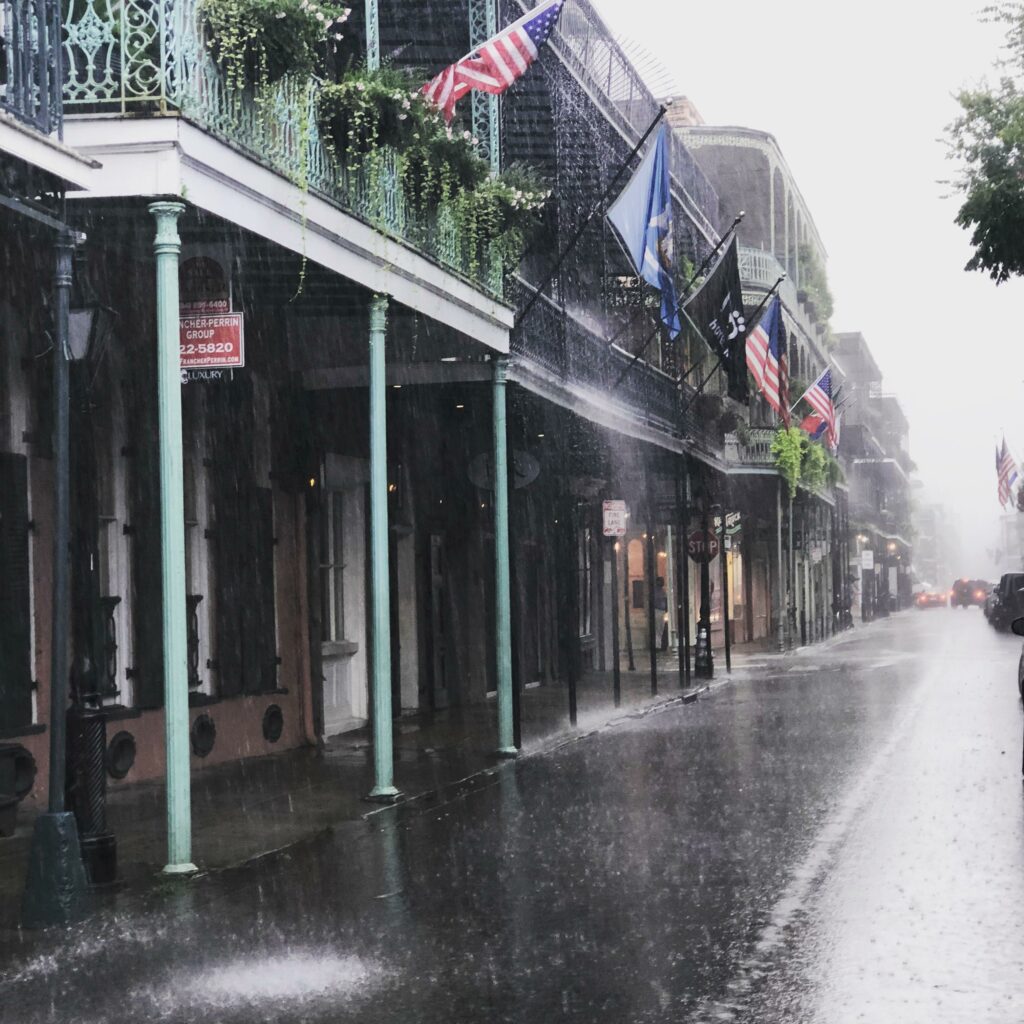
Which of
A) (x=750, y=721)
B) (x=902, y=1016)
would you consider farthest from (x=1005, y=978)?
(x=750, y=721)

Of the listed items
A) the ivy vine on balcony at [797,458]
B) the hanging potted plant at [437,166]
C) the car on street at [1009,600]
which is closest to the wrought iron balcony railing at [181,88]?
the hanging potted plant at [437,166]

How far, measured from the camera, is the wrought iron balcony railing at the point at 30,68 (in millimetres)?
8242

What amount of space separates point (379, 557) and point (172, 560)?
11.6 feet

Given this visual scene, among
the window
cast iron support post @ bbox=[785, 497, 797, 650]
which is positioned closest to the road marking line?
the window

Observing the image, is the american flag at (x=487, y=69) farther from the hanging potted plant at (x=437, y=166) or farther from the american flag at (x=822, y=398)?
the american flag at (x=822, y=398)

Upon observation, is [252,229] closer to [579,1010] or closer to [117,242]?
[117,242]

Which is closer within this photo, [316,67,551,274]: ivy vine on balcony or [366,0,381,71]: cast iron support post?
[316,67,551,274]: ivy vine on balcony

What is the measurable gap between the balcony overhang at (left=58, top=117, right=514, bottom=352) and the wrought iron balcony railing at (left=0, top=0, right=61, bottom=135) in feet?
1.49

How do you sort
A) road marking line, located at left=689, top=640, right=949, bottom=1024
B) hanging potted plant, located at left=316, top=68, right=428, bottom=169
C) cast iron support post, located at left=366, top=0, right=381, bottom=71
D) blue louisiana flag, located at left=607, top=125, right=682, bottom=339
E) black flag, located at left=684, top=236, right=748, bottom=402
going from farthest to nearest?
black flag, located at left=684, top=236, right=748, bottom=402
blue louisiana flag, located at left=607, top=125, right=682, bottom=339
cast iron support post, located at left=366, top=0, right=381, bottom=71
hanging potted plant, located at left=316, top=68, right=428, bottom=169
road marking line, located at left=689, top=640, right=949, bottom=1024

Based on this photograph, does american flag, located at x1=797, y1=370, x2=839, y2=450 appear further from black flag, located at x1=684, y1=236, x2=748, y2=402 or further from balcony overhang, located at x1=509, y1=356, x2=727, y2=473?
black flag, located at x1=684, y1=236, x2=748, y2=402

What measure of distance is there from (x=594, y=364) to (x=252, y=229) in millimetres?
11231

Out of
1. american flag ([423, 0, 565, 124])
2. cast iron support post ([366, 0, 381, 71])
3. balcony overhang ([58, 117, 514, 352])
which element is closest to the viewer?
balcony overhang ([58, 117, 514, 352])

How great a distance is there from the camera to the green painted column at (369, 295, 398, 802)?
1270 cm

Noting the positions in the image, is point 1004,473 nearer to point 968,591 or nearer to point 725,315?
point 968,591
